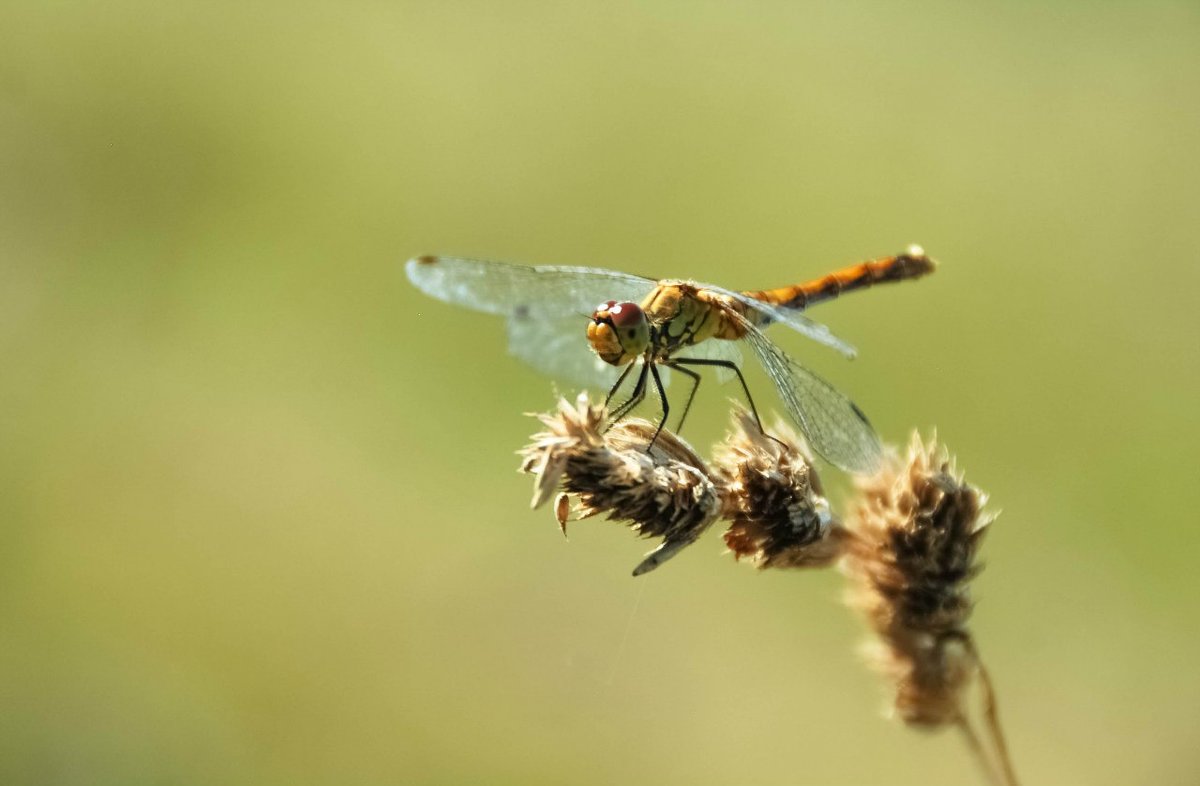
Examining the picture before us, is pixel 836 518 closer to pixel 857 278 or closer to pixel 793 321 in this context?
pixel 793 321

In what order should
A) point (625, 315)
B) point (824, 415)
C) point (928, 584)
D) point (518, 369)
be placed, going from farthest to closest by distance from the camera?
point (518, 369) → point (625, 315) → point (824, 415) → point (928, 584)

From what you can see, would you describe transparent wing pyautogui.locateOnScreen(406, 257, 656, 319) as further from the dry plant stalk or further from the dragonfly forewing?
the dry plant stalk

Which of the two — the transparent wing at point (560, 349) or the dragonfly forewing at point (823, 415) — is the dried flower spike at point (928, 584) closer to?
the dragonfly forewing at point (823, 415)

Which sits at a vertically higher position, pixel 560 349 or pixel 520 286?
pixel 520 286

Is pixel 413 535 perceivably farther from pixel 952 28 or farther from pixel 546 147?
pixel 952 28

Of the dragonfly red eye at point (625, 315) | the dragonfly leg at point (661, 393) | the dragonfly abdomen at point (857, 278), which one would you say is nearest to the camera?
the dragonfly leg at point (661, 393)

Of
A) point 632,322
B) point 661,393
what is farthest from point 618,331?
point 661,393

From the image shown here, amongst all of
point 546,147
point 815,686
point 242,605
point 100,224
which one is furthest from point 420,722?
point 546,147

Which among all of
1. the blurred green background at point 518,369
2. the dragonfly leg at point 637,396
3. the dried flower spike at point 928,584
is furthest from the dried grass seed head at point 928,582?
the blurred green background at point 518,369
